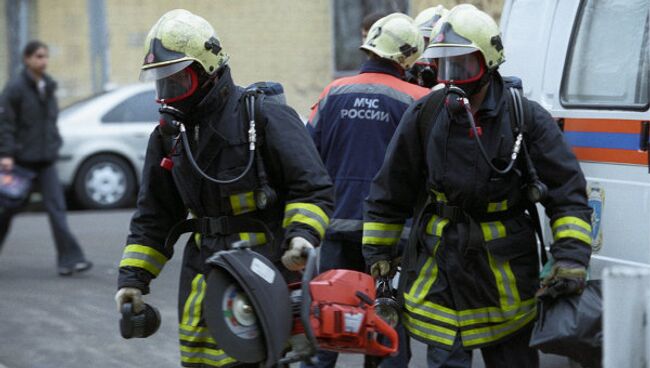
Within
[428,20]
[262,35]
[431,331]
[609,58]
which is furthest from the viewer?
[262,35]

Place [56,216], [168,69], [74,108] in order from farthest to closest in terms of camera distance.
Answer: [74,108] → [56,216] → [168,69]

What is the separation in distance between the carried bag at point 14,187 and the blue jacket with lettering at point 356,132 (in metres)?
4.40

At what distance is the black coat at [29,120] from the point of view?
388 inches

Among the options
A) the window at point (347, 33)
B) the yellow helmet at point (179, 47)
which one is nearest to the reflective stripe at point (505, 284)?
the yellow helmet at point (179, 47)

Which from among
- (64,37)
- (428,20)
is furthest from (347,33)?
(428,20)

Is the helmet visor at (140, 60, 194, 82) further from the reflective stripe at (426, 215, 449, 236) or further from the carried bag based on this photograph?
the carried bag

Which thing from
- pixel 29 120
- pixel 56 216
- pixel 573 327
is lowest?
pixel 56 216

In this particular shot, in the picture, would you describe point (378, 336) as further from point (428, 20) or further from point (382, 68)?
point (428, 20)

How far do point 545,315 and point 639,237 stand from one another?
1.15m

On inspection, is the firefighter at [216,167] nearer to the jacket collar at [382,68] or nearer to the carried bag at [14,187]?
the jacket collar at [382,68]

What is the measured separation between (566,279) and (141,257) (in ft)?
5.00

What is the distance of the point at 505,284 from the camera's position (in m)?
4.63

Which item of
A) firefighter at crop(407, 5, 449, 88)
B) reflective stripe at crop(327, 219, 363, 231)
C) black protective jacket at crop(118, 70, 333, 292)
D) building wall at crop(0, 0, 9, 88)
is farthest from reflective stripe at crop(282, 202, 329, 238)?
building wall at crop(0, 0, 9, 88)

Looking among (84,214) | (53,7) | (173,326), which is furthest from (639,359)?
(53,7)
